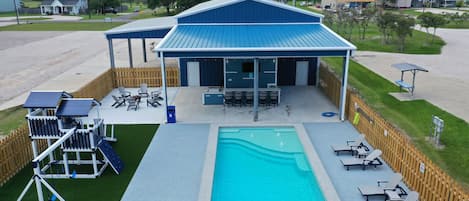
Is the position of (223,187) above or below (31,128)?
below

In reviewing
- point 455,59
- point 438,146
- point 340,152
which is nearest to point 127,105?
point 340,152

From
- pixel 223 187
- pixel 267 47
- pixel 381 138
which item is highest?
pixel 267 47

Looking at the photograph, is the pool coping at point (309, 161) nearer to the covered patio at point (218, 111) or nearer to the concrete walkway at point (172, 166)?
the concrete walkway at point (172, 166)

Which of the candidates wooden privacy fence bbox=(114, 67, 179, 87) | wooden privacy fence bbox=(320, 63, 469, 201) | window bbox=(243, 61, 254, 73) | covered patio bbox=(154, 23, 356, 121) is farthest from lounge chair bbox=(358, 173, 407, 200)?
wooden privacy fence bbox=(114, 67, 179, 87)

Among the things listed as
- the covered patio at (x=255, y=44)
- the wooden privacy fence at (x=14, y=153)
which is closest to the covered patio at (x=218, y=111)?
the covered patio at (x=255, y=44)

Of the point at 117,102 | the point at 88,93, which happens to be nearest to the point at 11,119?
the point at 88,93

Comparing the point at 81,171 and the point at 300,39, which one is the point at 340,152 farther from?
the point at 81,171
